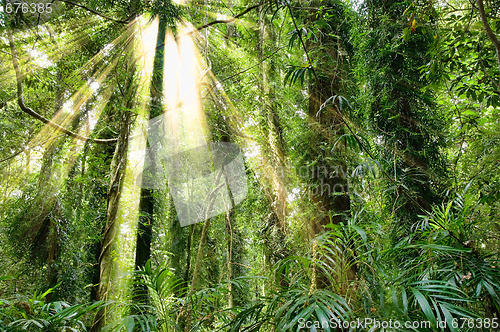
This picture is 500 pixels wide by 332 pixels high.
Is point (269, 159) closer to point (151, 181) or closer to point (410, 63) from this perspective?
point (151, 181)

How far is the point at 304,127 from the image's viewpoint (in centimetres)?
247

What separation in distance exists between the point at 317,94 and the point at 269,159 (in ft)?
3.15

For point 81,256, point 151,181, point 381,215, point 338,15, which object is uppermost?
point 338,15

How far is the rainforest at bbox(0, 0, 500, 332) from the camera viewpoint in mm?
1205

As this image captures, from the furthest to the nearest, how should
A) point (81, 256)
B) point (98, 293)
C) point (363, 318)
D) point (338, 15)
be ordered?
point (81, 256), point (338, 15), point (98, 293), point (363, 318)

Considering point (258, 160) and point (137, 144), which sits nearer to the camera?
point (137, 144)

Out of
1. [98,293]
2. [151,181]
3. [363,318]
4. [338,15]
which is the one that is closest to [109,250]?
[98,293]

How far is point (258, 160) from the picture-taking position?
3.32m

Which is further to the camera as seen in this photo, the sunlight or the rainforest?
the sunlight

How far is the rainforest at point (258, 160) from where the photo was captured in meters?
1.21

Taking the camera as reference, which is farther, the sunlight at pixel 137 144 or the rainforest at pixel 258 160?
the sunlight at pixel 137 144

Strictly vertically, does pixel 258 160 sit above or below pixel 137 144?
below

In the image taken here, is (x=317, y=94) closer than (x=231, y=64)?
Yes

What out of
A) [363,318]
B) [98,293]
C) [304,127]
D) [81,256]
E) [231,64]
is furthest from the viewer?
[81,256]
